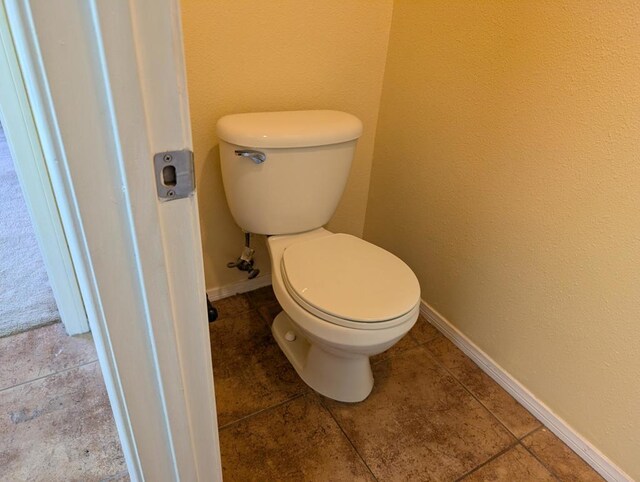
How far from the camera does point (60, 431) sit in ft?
3.88

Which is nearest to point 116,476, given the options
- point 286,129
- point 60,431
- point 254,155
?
point 60,431

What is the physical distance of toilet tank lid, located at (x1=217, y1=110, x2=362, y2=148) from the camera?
1.22 meters

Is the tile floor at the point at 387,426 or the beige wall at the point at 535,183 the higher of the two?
the beige wall at the point at 535,183

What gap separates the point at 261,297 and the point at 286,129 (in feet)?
2.56

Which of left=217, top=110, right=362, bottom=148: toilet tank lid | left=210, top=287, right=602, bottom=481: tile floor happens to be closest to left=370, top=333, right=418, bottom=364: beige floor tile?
left=210, top=287, right=602, bottom=481: tile floor

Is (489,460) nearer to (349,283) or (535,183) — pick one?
(349,283)

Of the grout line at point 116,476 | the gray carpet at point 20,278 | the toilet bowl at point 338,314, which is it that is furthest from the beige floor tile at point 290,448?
the gray carpet at point 20,278

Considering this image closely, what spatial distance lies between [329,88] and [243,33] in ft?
1.18

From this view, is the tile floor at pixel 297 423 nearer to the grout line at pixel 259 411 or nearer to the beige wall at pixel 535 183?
the grout line at pixel 259 411

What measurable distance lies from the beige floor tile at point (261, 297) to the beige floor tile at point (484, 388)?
25.6 inches

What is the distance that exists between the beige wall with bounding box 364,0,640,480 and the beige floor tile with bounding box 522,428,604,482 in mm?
85

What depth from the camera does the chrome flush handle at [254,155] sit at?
124 cm

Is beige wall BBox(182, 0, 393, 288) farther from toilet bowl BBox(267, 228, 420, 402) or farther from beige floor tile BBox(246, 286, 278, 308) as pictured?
toilet bowl BBox(267, 228, 420, 402)

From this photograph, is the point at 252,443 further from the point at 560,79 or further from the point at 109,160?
the point at 560,79
